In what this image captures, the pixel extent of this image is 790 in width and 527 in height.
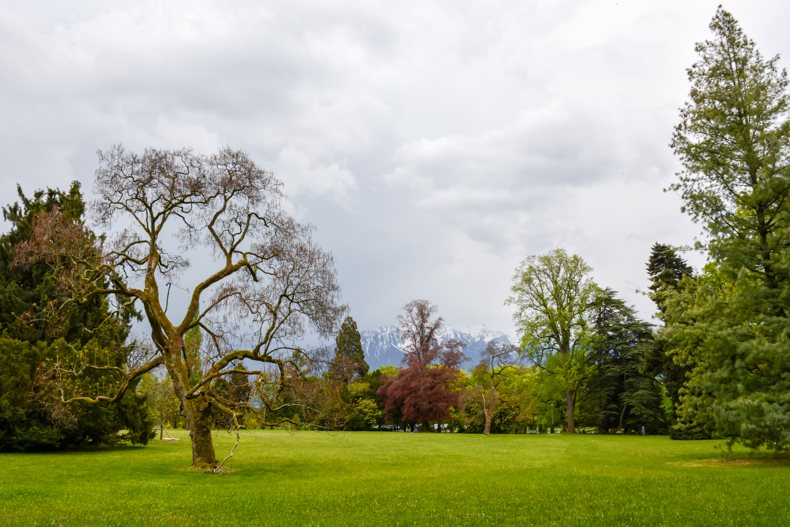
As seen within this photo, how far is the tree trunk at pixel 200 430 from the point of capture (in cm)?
2177

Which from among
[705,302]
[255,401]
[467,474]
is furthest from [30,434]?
[705,302]

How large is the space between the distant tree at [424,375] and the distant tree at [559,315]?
9041 millimetres

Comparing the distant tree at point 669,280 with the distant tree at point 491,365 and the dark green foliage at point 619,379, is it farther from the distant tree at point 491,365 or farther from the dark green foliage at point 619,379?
the distant tree at point 491,365

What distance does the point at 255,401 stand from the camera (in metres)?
24.4

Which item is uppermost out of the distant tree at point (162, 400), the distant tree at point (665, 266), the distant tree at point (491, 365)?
the distant tree at point (665, 266)

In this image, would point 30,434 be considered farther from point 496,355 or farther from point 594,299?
point 594,299

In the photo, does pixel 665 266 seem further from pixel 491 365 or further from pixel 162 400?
pixel 162 400

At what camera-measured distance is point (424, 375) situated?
63875mm

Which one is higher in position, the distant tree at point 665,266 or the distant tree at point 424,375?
the distant tree at point 665,266

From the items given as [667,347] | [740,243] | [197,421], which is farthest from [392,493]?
[667,347]

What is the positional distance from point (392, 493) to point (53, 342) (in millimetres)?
23751

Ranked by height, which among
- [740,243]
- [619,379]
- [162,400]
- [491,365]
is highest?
[740,243]

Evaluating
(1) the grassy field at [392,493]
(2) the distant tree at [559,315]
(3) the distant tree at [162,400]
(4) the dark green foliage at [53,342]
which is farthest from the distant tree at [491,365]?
(4) the dark green foliage at [53,342]

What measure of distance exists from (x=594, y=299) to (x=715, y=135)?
37872 mm
